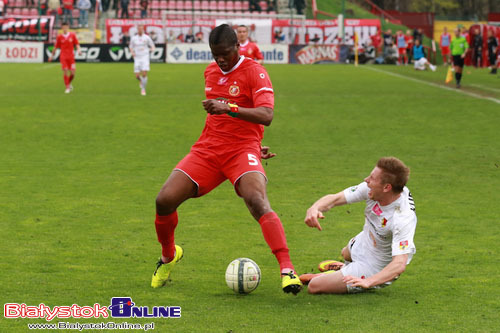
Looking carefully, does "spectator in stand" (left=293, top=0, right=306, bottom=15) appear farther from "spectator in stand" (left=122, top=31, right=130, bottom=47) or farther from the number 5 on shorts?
the number 5 on shorts

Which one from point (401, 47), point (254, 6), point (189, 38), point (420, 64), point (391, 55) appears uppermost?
point (254, 6)

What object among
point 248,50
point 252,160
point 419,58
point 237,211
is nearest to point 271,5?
point 419,58

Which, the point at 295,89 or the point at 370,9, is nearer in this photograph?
the point at 295,89

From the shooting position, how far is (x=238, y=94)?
7047 millimetres

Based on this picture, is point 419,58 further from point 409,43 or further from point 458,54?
point 458,54

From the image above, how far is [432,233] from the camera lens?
8.98 metres

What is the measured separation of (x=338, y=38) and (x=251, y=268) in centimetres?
4631

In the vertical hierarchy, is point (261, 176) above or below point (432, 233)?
above

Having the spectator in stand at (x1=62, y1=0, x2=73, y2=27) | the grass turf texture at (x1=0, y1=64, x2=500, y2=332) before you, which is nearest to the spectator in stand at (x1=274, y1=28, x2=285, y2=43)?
the spectator in stand at (x1=62, y1=0, x2=73, y2=27)

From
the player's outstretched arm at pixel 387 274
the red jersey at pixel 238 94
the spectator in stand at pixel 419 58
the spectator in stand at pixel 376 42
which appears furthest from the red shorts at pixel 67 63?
the spectator in stand at pixel 376 42

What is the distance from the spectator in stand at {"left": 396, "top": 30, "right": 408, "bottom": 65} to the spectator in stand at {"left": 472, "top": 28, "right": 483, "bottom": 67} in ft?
12.9

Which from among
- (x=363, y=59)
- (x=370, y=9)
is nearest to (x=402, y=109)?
(x=363, y=59)

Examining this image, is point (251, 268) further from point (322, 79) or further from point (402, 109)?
point (322, 79)

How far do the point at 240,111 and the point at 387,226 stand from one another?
148cm
